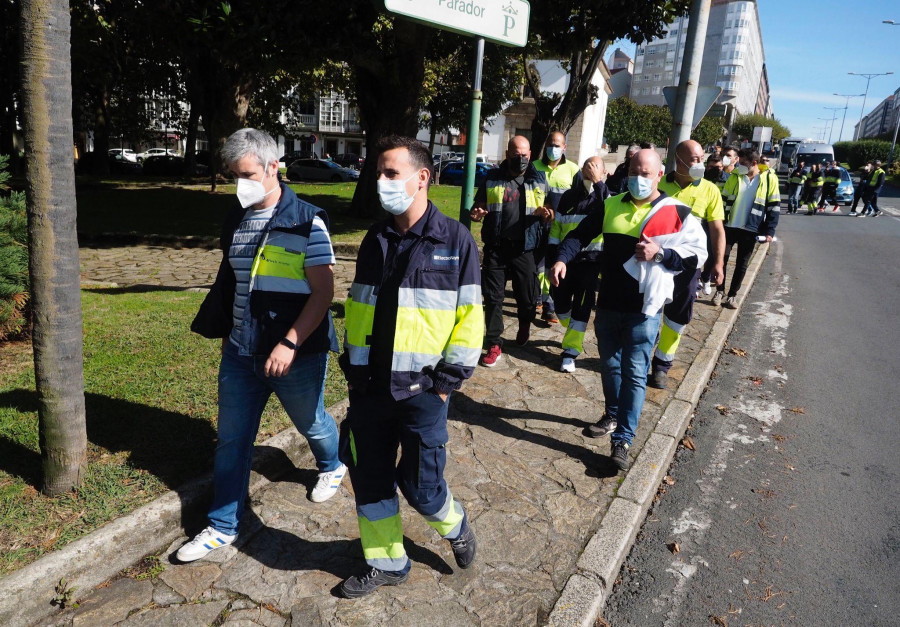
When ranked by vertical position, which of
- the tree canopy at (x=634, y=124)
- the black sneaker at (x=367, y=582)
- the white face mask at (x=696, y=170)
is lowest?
the black sneaker at (x=367, y=582)

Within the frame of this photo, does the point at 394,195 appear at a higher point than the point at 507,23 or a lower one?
lower

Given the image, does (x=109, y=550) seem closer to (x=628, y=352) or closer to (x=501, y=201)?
(x=628, y=352)

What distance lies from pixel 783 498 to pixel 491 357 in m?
2.55

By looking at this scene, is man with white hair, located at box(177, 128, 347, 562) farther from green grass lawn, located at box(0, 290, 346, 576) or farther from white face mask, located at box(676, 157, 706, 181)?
white face mask, located at box(676, 157, 706, 181)

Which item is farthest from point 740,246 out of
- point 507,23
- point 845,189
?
point 845,189

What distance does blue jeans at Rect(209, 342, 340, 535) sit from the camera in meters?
3.05

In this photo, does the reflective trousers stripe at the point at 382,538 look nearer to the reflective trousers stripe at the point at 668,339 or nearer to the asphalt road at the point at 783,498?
the asphalt road at the point at 783,498

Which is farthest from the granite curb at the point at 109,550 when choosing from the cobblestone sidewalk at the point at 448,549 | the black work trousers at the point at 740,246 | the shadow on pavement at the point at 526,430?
the black work trousers at the point at 740,246

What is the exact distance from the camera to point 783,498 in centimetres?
403

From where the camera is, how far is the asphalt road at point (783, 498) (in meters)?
3.10

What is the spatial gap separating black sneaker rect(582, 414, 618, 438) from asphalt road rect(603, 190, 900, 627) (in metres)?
0.50

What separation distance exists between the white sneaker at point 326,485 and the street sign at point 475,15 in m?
2.68

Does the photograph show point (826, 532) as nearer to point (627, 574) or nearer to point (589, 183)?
point (627, 574)

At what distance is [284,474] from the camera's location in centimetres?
390
